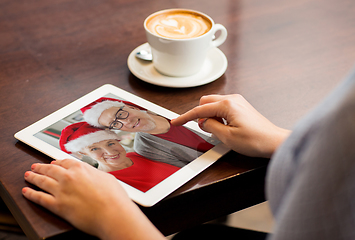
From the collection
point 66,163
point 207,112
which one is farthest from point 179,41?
point 66,163

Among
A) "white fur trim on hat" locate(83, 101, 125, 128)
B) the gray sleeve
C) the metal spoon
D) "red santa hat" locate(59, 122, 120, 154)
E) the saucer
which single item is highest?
the metal spoon

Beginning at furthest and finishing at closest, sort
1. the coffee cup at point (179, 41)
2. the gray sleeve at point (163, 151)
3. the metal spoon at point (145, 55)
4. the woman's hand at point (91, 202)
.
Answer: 1. the metal spoon at point (145, 55)
2. the coffee cup at point (179, 41)
3. the gray sleeve at point (163, 151)
4. the woman's hand at point (91, 202)

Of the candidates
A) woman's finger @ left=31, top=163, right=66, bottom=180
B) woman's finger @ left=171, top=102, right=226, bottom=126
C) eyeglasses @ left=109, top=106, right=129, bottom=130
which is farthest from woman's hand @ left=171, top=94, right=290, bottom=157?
woman's finger @ left=31, top=163, right=66, bottom=180

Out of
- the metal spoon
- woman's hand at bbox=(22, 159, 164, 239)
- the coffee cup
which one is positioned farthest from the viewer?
the metal spoon

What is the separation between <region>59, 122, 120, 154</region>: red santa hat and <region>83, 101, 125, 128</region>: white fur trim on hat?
0.01 meters

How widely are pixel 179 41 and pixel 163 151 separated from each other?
25cm

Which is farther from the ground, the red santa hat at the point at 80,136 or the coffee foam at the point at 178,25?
the coffee foam at the point at 178,25

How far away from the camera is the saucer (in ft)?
2.33

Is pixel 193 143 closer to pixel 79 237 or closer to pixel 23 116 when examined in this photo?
pixel 79 237

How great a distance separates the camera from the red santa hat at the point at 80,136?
551mm

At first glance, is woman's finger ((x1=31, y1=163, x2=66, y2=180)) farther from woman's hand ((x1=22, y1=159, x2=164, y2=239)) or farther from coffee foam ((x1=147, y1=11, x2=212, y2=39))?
coffee foam ((x1=147, y1=11, x2=212, y2=39))

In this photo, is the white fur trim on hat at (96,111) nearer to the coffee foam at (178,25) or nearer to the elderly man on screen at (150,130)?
the elderly man on screen at (150,130)

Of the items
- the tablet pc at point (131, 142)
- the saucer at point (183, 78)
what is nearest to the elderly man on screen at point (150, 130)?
the tablet pc at point (131, 142)

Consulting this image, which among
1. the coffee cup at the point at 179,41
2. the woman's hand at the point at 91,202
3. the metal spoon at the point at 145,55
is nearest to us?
the woman's hand at the point at 91,202
